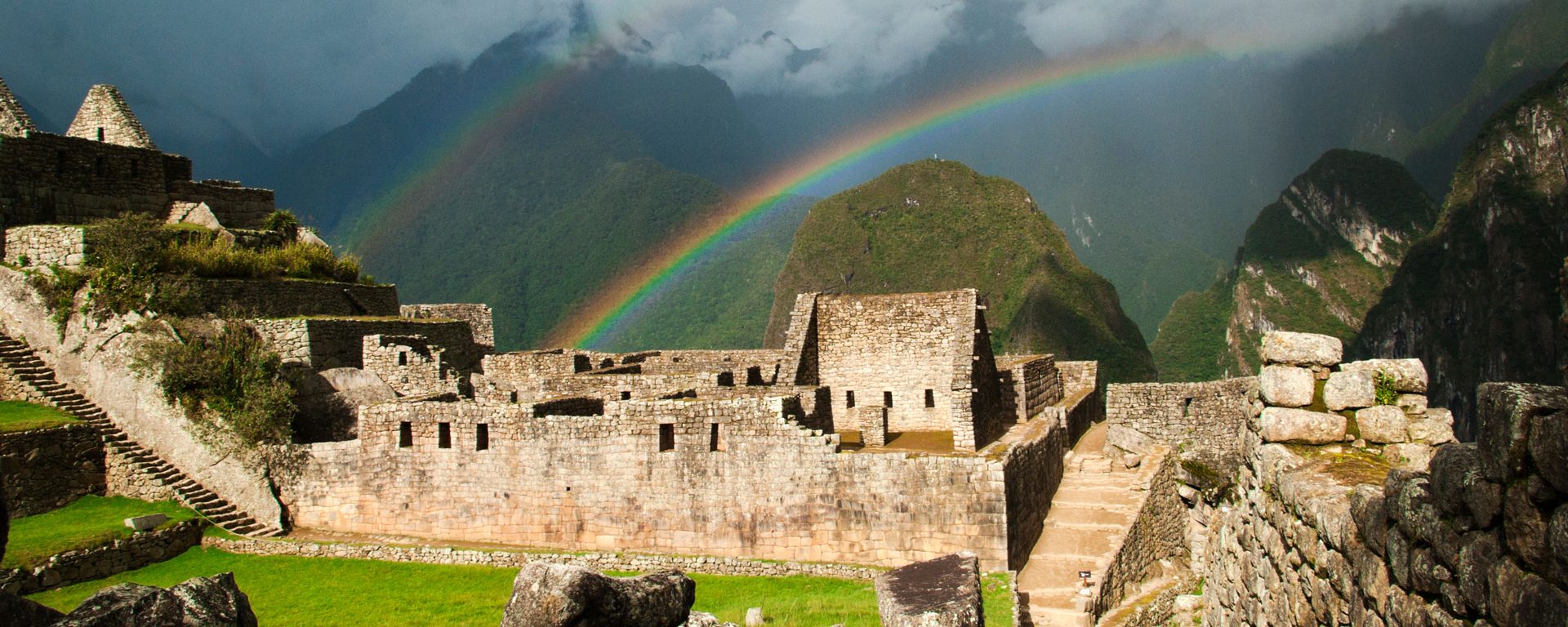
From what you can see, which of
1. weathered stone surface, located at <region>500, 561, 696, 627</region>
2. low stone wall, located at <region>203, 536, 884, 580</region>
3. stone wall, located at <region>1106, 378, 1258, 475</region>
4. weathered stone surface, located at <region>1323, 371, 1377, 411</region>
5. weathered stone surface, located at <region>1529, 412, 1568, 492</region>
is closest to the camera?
weathered stone surface, located at <region>1529, 412, 1568, 492</region>

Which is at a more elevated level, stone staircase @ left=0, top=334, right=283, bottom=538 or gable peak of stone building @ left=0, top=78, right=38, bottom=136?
gable peak of stone building @ left=0, top=78, right=38, bottom=136

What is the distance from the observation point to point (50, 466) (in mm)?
16578

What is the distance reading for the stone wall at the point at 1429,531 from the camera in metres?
3.50

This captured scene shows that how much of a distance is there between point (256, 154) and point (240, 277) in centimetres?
8917

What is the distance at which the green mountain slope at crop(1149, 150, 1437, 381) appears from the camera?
296 ft

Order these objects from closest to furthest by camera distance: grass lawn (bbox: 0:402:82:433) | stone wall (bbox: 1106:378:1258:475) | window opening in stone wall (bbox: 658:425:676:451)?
window opening in stone wall (bbox: 658:425:676:451) → grass lawn (bbox: 0:402:82:433) → stone wall (bbox: 1106:378:1258:475)

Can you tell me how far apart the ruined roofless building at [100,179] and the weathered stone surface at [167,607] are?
769 inches

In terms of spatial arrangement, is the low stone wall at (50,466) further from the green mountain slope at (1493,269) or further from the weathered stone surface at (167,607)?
the green mountain slope at (1493,269)

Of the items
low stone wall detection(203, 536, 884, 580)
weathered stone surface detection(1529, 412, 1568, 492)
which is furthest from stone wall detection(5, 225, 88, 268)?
weathered stone surface detection(1529, 412, 1568, 492)

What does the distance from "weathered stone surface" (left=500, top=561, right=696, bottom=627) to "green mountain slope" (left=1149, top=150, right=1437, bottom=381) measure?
88281mm

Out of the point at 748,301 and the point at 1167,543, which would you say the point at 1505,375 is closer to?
the point at 748,301

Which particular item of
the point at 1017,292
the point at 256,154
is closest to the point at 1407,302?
the point at 1017,292

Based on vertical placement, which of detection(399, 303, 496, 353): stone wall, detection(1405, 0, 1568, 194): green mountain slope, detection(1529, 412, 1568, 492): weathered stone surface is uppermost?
detection(1405, 0, 1568, 194): green mountain slope

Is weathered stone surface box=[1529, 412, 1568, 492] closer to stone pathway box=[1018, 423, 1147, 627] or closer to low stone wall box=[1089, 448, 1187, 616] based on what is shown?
stone pathway box=[1018, 423, 1147, 627]
